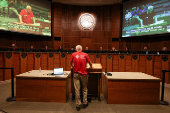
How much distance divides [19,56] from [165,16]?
340 inches

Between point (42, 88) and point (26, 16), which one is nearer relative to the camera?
point (42, 88)

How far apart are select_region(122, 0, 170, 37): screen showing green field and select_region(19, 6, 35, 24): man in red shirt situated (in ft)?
23.9

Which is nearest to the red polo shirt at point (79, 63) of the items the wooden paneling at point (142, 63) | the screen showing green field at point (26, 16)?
the wooden paneling at point (142, 63)

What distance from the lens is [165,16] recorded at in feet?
22.0

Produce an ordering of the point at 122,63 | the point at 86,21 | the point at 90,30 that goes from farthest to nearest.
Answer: the point at 90,30
the point at 86,21
the point at 122,63

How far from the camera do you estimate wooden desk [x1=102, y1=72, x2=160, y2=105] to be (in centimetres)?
301

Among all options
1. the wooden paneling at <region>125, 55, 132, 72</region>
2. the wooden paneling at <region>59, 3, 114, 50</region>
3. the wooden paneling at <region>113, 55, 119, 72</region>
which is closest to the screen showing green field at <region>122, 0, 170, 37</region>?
the wooden paneling at <region>59, 3, 114, 50</region>

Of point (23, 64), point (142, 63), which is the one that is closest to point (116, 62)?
point (142, 63)

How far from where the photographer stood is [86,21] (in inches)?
400

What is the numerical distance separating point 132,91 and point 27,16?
8215mm

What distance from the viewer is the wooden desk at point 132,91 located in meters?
3.01

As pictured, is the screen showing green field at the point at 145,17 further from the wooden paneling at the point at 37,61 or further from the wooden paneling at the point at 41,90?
the wooden paneling at the point at 41,90

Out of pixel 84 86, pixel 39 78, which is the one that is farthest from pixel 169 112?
pixel 39 78

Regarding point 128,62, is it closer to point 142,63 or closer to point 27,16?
point 142,63
